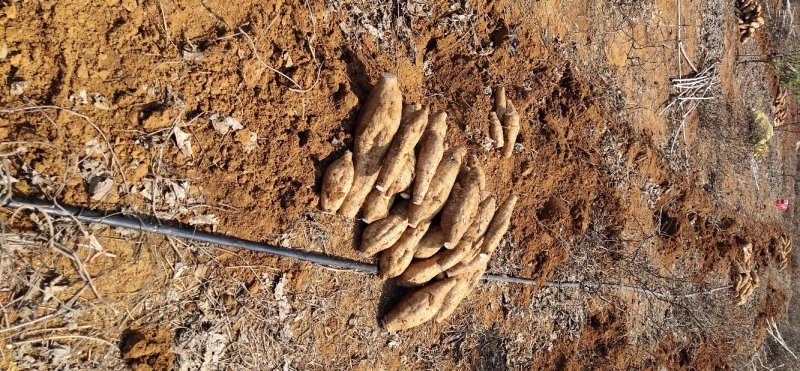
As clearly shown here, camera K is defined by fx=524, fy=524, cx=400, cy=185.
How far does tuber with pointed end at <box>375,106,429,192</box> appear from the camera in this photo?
3426mm

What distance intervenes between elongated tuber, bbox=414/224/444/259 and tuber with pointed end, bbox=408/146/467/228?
148 millimetres

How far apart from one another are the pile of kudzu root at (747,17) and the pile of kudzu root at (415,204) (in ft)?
24.9

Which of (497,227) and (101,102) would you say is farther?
(497,227)

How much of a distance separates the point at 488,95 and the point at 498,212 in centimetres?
111

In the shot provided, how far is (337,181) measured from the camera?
338 centimetres

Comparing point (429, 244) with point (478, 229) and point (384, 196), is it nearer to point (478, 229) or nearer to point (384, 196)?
point (478, 229)

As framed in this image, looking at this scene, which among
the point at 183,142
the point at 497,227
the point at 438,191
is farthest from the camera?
the point at 497,227

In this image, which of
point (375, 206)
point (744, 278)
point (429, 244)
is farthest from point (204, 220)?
point (744, 278)

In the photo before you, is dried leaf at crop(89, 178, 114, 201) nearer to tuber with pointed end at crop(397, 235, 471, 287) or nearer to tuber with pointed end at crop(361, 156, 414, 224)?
tuber with pointed end at crop(361, 156, 414, 224)

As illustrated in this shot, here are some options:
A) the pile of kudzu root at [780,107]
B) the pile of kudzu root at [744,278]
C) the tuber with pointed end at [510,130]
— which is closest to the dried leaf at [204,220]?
the tuber with pointed end at [510,130]

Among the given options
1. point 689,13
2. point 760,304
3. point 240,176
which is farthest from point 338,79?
point 760,304

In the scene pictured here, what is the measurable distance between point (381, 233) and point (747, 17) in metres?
8.85

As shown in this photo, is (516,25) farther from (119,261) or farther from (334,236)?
(119,261)

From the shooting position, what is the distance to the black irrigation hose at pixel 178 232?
2551mm
